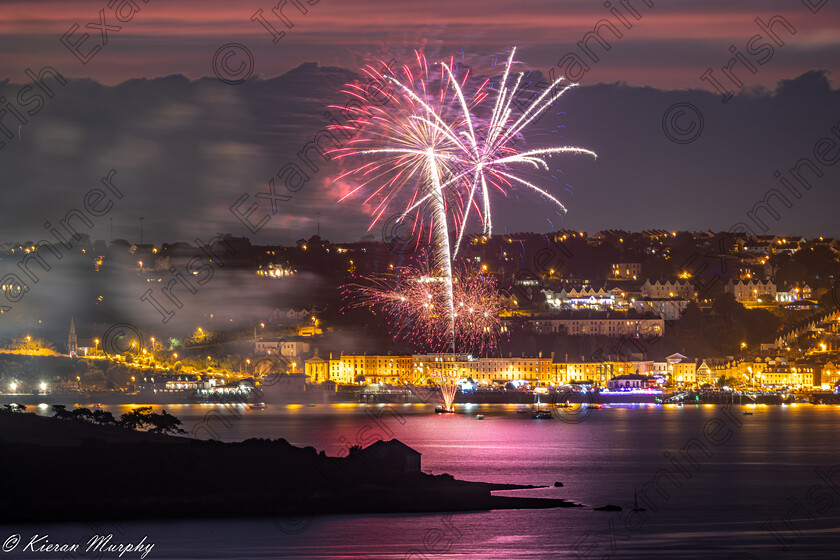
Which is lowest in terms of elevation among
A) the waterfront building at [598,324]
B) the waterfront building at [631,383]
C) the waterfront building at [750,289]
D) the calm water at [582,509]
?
the calm water at [582,509]

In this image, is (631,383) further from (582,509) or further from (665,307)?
(582,509)

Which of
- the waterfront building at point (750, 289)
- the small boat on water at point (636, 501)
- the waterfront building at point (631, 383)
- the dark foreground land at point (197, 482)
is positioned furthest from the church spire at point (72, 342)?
the small boat on water at point (636, 501)

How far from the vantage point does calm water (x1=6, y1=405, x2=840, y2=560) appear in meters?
21.4

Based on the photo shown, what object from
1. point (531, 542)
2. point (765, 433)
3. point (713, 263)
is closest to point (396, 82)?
point (531, 542)

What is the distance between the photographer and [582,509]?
2616cm

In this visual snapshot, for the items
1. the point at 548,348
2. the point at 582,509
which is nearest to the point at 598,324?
the point at 548,348

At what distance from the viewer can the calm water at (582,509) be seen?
842 inches

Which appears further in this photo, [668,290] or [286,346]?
[668,290]

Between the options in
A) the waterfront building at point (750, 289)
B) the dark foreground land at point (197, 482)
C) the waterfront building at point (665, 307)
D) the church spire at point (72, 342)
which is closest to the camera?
the dark foreground land at point (197, 482)

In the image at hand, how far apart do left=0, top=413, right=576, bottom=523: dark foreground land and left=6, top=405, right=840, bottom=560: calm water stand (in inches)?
16.8

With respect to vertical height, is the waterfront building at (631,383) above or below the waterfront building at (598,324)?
below

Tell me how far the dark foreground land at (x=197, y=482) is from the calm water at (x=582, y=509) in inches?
16.8

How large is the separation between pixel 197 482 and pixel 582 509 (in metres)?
8.10

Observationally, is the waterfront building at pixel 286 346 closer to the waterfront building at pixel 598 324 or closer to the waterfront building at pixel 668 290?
the waterfront building at pixel 598 324
